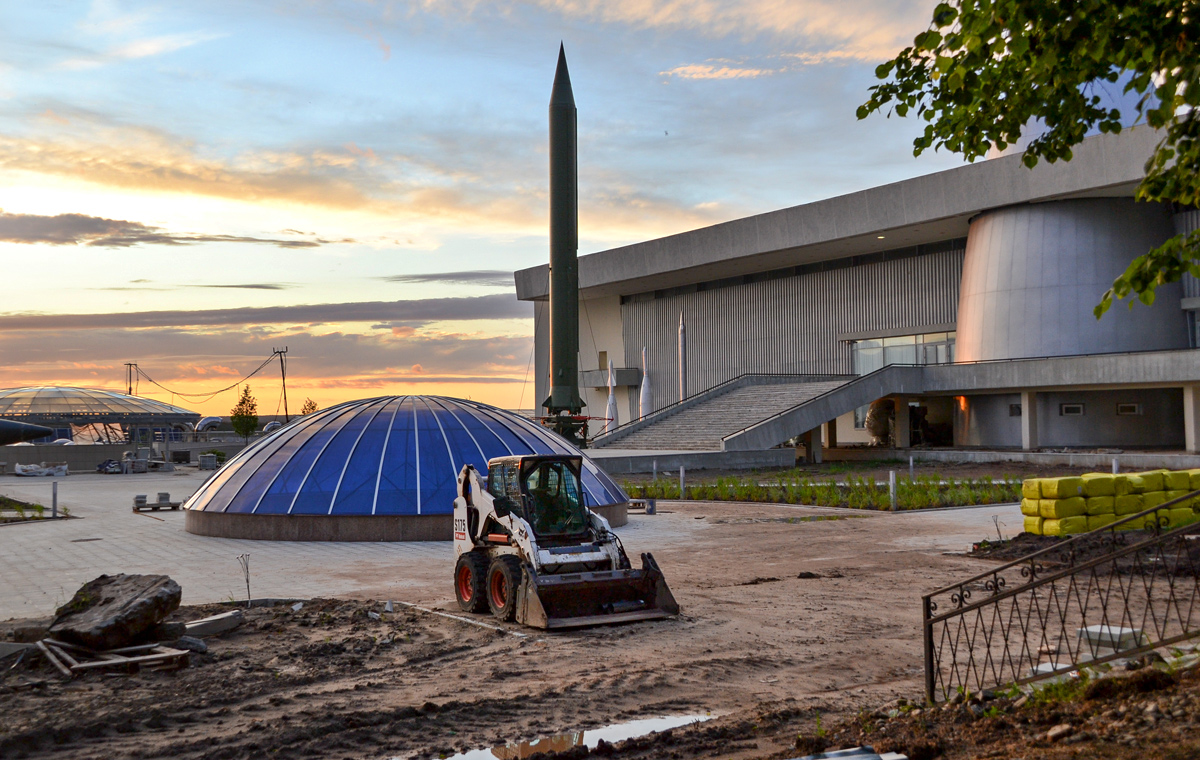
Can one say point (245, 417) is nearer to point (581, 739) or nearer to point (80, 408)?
point (80, 408)

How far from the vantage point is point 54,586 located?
15352 mm

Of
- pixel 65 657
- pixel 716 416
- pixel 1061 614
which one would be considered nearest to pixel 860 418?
pixel 716 416

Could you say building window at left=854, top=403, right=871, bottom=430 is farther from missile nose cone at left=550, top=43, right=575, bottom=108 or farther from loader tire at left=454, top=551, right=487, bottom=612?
loader tire at left=454, top=551, right=487, bottom=612

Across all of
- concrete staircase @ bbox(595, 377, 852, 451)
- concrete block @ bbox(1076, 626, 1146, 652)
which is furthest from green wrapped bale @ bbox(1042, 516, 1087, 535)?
concrete staircase @ bbox(595, 377, 852, 451)

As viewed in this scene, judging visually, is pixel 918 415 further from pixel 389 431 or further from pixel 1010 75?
pixel 1010 75

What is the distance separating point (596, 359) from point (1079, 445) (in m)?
39.2

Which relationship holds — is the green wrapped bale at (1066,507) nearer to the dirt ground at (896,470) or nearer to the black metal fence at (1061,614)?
the black metal fence at (1061,614)

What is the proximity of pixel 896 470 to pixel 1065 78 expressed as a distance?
34835 mm

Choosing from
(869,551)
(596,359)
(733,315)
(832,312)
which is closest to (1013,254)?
(832,312)

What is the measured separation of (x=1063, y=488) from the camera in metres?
18.2

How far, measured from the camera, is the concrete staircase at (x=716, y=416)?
47.1 metres

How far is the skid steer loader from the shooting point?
464 inches

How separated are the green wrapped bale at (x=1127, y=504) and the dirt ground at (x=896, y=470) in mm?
17388

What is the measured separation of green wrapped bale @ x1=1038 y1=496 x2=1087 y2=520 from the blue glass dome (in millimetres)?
9553
